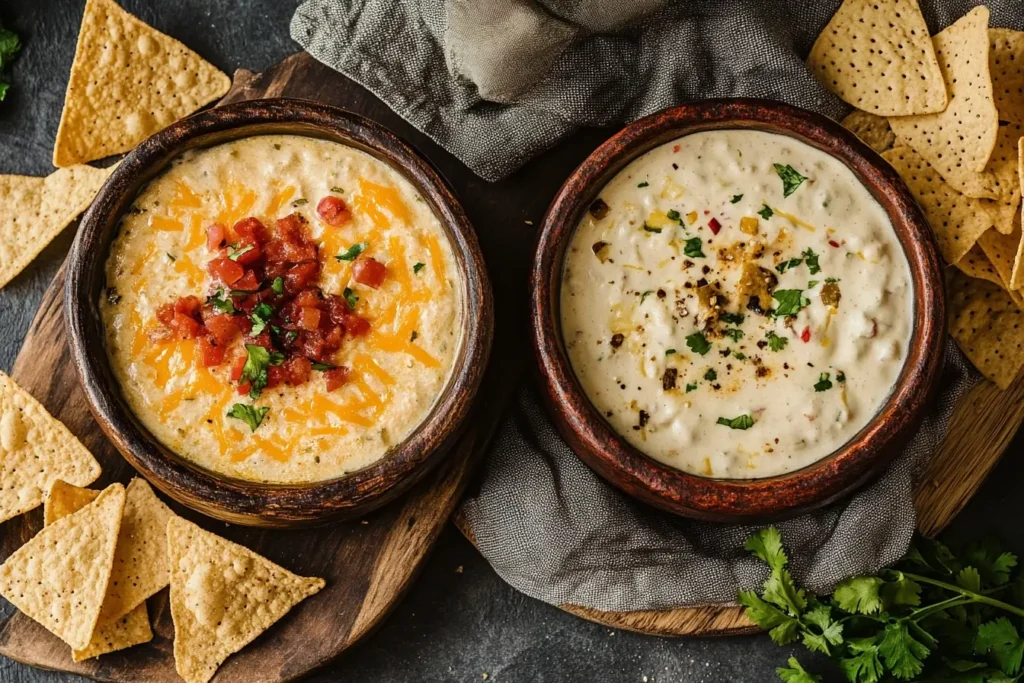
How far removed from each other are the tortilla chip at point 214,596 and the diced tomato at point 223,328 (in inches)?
27.5

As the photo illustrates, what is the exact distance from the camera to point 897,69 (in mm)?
3398

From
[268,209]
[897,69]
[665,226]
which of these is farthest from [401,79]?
[897,69]

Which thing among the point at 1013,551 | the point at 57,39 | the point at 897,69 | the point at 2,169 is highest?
the point at 897,69

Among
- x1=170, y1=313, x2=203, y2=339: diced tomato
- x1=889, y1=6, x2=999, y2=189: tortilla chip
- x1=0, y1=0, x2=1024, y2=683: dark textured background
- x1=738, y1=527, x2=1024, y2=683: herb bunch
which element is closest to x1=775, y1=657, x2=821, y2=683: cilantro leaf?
x1=738, y1=527, x2=1024, y2=683: herb bunch

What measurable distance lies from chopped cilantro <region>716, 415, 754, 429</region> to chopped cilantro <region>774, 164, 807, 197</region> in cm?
69

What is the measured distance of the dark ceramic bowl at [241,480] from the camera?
2.91m

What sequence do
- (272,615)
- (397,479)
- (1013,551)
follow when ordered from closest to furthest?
(397,479)
(272,615)
(1013,551)

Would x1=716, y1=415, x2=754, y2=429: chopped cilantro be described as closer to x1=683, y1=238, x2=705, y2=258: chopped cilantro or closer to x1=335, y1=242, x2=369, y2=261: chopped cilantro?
x1=683, y1=238, x2=705, y2=258: chopped cilantro

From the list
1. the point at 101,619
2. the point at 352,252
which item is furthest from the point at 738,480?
the point at 101,619

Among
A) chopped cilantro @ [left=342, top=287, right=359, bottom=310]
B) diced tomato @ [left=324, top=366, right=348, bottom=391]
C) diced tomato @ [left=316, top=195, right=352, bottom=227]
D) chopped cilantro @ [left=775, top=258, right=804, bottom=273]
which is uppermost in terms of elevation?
diced tomato @ [left=316, top=195, right=352, bottom=227]

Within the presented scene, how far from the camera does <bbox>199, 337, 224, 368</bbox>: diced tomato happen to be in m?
2.90

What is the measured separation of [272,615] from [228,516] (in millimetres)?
412

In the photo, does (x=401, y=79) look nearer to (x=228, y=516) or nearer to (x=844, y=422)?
(x=228, y=516)

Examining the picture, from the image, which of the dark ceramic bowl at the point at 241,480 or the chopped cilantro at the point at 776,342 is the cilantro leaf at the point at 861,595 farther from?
the dark ceramic bowl at the point at 241,480
